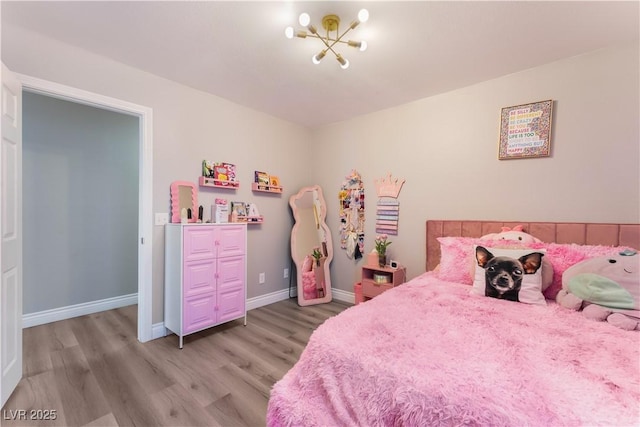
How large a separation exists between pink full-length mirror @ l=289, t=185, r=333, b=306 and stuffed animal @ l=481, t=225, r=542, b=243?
1.96m

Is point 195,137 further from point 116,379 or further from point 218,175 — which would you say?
point 116,379

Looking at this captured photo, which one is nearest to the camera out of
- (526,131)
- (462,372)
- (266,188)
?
(462,372)

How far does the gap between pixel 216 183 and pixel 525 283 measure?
8.98 feet

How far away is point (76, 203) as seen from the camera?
2953 millimetres

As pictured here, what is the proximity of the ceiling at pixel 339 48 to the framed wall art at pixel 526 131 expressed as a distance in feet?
1.14

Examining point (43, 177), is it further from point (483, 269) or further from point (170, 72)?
point (483, 269)

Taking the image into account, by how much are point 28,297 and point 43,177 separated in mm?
1195

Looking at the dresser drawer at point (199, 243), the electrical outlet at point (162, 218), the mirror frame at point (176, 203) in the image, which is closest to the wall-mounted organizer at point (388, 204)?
the dresser drawer at point (199, 243)

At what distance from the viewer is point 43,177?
2.74 metres

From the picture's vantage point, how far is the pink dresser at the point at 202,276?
7.65ft

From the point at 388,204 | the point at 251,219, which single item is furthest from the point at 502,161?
the point at 251,219

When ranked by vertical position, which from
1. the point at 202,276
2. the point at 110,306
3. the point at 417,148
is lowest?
the point at 110,306

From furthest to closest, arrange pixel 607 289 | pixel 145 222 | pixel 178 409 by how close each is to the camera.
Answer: pixel 145 222 → pixel 178 409 → pixel 607 289

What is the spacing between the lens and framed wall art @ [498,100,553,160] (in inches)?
86.7
